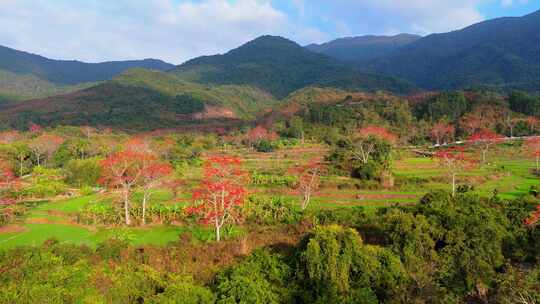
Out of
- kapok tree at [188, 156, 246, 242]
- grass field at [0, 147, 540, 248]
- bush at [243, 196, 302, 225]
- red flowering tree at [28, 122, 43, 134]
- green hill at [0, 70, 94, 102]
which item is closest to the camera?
kapok tree at [188, 156, 246, 242]

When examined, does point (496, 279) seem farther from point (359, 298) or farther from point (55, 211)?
point (55, 211)

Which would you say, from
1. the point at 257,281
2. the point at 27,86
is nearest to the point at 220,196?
the point at 257,281

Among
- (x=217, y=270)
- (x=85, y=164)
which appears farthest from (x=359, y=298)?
(x=85, y=164)

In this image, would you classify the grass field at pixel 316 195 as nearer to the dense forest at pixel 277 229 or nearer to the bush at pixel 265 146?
the dense forest at pixel 277 229

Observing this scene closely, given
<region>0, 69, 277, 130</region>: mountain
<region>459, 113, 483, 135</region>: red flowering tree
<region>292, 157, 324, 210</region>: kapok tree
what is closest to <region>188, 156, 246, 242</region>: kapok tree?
<region>292, 157, 324, 210</region>: kapok tree

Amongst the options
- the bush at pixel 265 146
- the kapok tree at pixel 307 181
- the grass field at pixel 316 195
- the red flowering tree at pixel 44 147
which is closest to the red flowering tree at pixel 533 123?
the grass field at pixel 316 195

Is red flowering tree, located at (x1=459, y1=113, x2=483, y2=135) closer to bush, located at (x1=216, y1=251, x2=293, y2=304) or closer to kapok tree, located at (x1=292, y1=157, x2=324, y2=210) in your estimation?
kapok tree, located at (x1=292, y1=157, x2=324, y2=210)
